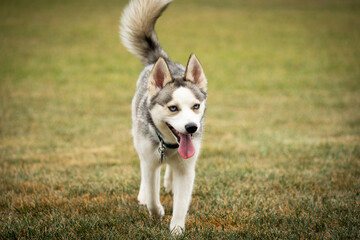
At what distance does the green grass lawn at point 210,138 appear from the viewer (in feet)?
12.7

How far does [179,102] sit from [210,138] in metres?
4.77

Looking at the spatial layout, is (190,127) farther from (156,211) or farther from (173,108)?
(156,211)

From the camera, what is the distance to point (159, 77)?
3916 mm

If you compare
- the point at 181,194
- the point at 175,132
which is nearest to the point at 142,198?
the point at 181,194

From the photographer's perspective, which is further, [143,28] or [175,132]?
[143,28]

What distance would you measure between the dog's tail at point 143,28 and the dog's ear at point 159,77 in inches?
59.9

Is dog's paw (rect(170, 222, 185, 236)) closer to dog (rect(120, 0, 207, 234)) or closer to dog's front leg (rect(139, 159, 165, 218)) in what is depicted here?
dog (rect(120, 0, 207, 234))

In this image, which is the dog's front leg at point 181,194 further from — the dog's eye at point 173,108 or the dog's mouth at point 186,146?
the dog's eye at point 173,108

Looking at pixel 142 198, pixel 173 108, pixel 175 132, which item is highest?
pixel 173 108

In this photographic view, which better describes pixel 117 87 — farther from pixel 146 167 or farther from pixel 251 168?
pixel 146 167

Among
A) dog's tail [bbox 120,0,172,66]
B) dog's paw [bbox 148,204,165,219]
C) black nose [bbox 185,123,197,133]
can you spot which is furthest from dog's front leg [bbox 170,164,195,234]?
dog's tail [bbox 120,0,172,66]

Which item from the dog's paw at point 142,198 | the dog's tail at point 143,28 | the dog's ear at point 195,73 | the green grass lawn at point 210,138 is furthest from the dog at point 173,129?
the dog's tail at point 143,28

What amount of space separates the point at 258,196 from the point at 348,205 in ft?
3.30

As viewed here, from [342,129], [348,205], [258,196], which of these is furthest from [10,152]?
[342,129]
